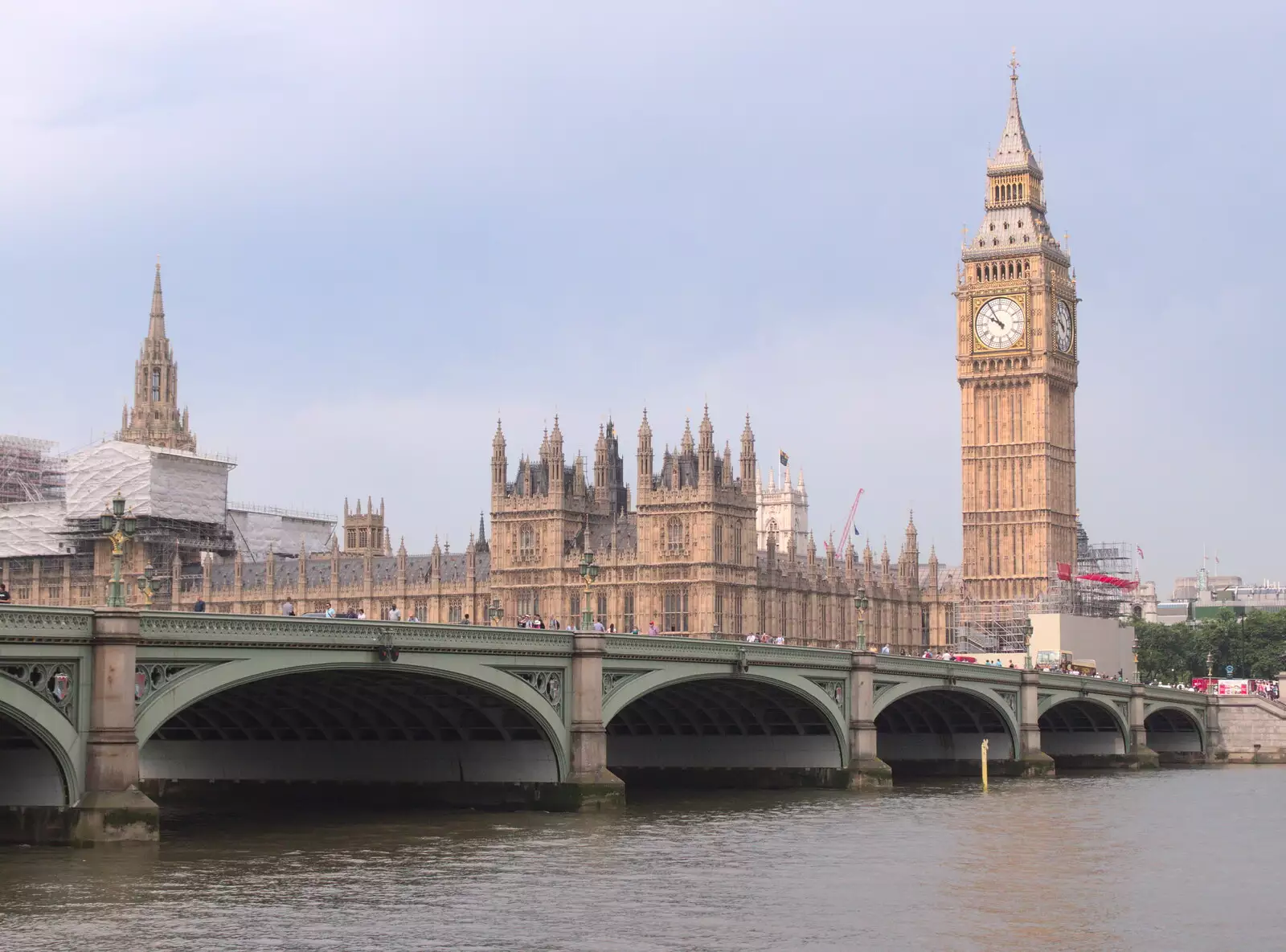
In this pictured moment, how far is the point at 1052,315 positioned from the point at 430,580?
161ft

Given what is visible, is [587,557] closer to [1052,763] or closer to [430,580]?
[1052,763]

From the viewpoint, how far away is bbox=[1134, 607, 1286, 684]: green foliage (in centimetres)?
17188

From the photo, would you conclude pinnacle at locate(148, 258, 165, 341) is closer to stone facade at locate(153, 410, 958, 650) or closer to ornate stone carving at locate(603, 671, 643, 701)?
stone facade at locate(153, 410, 958, 650)

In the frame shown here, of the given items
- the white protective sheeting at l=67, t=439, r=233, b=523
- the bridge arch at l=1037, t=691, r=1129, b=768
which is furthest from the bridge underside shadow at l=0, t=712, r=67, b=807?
the white protective sheeting at l=67, t=439, r=233, b=523

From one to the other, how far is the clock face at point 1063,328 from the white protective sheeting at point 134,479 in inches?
2421

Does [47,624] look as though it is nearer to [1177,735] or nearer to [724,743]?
[724,743]

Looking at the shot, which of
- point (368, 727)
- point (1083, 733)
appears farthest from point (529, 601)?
point (368, 727)

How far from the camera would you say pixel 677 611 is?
128875 mm

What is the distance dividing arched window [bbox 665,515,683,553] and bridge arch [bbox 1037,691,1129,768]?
3014 cm

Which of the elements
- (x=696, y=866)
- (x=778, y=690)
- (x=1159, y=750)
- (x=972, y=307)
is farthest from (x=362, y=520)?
(x=696, y=866)

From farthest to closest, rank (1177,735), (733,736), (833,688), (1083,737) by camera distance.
→ (1177,735) < (1083,737) < (733,736) < (833,688)

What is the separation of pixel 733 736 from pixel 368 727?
1749 centimetres

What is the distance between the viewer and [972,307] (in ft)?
516

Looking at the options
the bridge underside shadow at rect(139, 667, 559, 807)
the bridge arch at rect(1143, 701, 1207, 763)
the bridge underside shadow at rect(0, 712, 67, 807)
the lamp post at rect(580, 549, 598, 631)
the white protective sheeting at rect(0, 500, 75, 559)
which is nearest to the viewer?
the bridge underside shadow at rect(0, 712, 67, 807)
